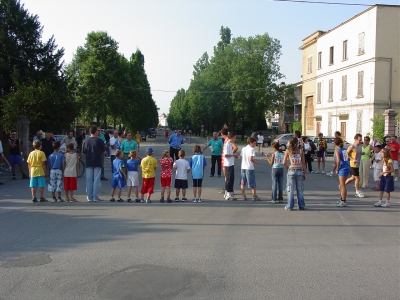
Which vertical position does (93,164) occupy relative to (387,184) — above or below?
above

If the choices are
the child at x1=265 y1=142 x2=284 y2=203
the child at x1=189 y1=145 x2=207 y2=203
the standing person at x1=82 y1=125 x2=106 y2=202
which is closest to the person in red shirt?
the child at x1=265 y1=142 x2=284 y2=203

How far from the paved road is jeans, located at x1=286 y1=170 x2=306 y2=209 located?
12.6 inches

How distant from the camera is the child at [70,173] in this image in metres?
11.7

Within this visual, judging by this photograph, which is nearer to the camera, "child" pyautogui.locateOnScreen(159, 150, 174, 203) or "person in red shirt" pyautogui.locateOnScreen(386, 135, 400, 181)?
"child" pyautogui.locateOnScreen(159, 150, 174, 203)

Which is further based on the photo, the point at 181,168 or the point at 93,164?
the point at 181,168

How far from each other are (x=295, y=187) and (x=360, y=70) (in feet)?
105

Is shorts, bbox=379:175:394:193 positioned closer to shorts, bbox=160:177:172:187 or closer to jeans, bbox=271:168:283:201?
jeans, bbox=271:168:283:201

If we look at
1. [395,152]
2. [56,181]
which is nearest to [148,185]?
[56,181]

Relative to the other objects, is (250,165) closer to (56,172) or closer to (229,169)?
(229,169)

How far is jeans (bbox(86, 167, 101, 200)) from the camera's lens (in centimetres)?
1173

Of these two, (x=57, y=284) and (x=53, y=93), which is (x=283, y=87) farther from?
(x=57, y=284)

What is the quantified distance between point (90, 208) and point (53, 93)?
17.1 metres

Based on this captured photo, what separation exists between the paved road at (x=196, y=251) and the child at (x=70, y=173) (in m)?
0.57

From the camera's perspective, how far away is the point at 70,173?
1166 centimetres
